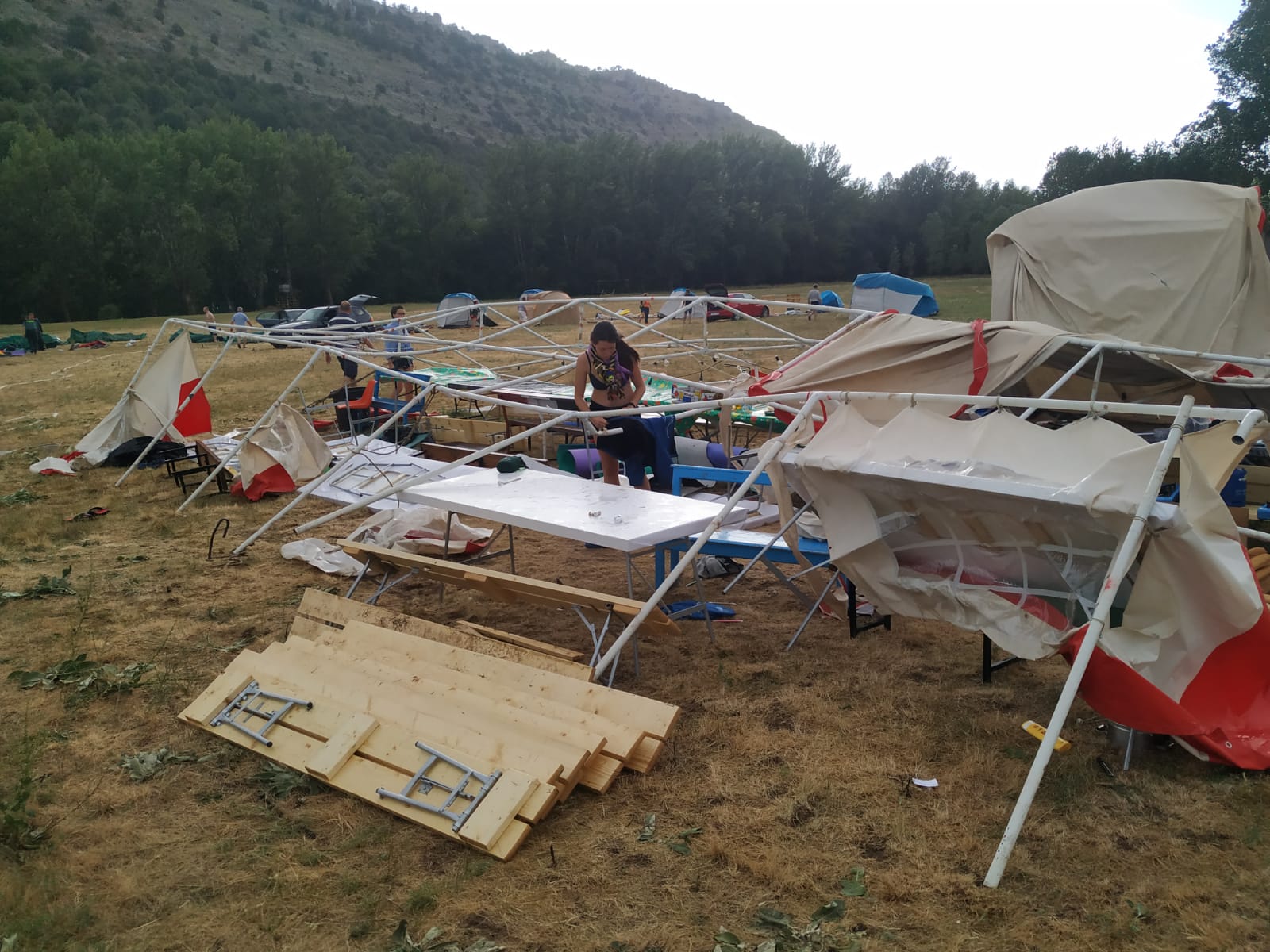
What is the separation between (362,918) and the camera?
3123 mm

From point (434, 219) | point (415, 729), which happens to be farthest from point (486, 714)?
point (434, 219)

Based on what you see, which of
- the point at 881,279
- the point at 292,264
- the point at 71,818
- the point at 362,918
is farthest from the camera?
the point at 292,264

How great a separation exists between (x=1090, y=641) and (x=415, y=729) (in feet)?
9.36

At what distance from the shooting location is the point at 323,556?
7266mm

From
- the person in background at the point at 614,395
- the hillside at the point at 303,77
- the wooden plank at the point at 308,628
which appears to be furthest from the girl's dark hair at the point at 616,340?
the hillside at the point at 303,77

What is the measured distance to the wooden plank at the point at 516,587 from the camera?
179 inches

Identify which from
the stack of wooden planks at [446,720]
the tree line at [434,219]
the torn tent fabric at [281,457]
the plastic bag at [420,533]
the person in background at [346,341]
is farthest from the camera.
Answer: the tree line at [434,219]

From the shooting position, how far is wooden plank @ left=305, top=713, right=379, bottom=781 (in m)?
3.98

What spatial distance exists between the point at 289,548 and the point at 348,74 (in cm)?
11703

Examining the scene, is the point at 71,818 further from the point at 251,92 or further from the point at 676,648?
the point at 251,92

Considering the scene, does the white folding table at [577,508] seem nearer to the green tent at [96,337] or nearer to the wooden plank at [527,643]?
the wooden plank at [527,643]

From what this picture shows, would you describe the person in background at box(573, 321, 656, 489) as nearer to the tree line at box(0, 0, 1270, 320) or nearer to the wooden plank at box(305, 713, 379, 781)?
the wooden plank at box(305, 713, 379, 781)

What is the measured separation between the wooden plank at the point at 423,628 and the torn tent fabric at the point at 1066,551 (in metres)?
1.49

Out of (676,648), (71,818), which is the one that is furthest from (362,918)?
(676,648)
